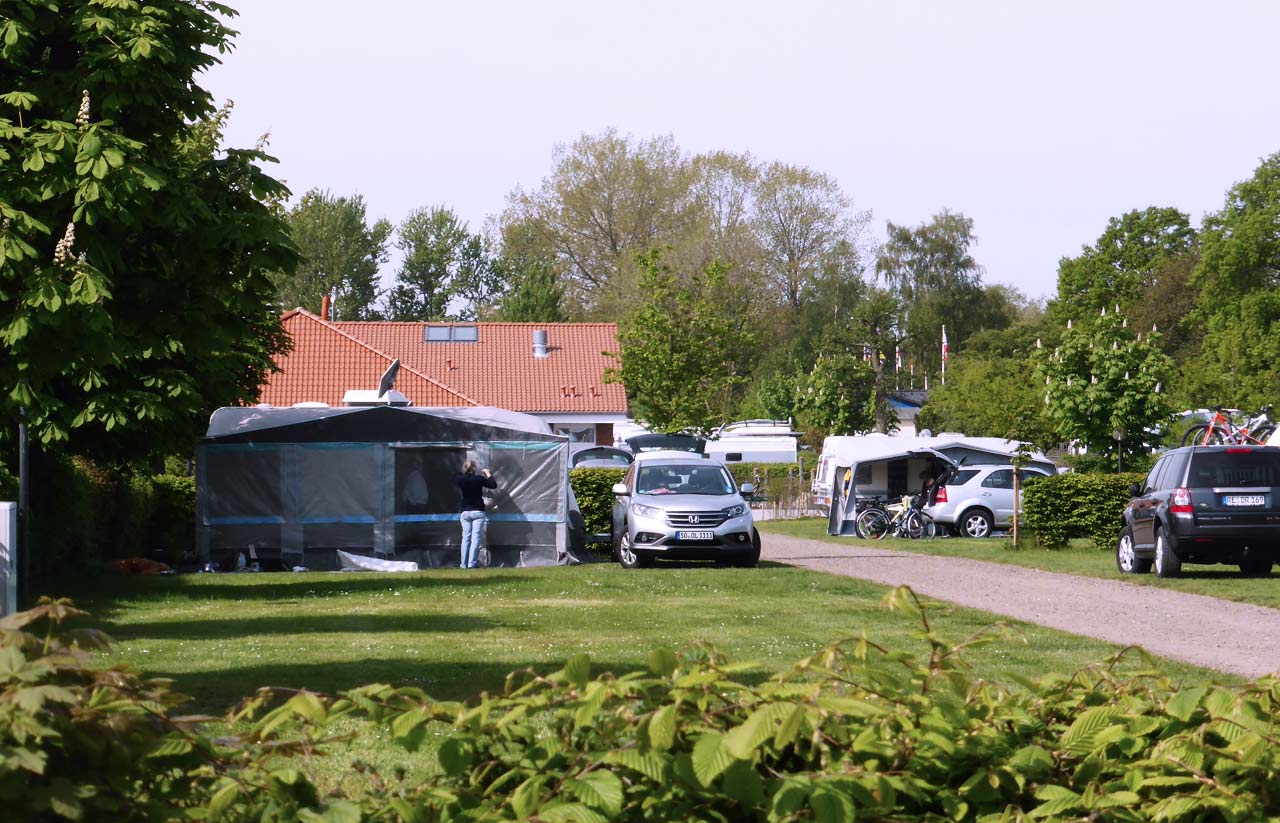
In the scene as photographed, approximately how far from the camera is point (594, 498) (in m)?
29.5

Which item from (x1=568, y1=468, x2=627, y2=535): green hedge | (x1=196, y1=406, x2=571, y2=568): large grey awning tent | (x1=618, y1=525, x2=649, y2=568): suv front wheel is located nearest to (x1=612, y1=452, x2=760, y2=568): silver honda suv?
(x1=618, y1=525, x2=649, y2=568): suv front wheel

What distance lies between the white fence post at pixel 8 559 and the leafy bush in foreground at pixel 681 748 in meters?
7.42

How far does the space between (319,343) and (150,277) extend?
1453 inches

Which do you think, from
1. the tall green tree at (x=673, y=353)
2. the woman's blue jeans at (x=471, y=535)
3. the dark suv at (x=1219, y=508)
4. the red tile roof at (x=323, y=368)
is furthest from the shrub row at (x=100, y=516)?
the tall green tree at (x=673, y=353)

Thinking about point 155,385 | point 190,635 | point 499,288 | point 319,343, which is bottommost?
point 190,635

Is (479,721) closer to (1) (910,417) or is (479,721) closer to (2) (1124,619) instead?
(2) (1124,619)

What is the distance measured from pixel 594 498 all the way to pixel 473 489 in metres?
5.80

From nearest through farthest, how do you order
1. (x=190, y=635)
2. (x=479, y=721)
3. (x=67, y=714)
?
1. (x=67, y=714)
2. (x=479, y=721)
3. (x=190, y=635)

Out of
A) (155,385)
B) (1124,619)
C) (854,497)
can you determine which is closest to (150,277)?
(155,385)

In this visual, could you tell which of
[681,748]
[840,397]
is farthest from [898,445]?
[681,748]

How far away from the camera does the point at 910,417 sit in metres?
94.2

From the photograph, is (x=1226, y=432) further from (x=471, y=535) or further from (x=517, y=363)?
(x=517, y=363)

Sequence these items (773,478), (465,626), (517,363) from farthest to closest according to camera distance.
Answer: (517,363) < (773,478) < (465,626)

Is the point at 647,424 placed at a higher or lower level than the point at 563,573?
higher
